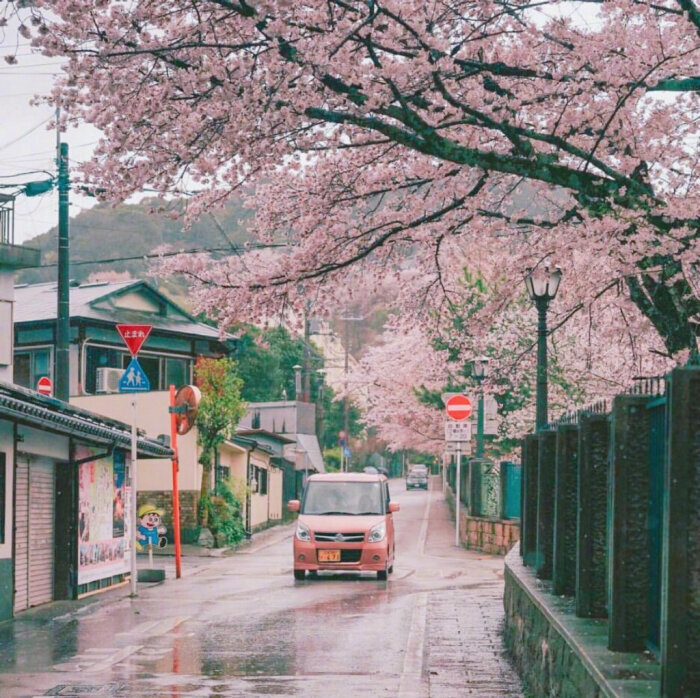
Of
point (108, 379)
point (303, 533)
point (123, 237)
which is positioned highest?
point (123, 237)

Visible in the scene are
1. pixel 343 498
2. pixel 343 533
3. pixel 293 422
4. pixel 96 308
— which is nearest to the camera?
pixel 343 533

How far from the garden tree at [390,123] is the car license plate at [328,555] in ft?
26.7

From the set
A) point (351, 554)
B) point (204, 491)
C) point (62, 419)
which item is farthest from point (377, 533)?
point (204, 491)

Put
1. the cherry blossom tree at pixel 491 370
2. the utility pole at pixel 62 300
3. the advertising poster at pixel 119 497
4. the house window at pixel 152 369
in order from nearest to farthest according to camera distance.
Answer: the advertising poster at pixel 119 497
the utility pole at pixel 62 300
the cherry blossom tree at pixel 491 370
the house window at pixel 152 369

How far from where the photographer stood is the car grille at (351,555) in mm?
22750

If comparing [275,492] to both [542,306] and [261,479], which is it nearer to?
[261,479]

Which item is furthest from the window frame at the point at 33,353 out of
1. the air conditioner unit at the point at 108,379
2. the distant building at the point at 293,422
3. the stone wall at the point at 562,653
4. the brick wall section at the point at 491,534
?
the distant building at the point at 293,422

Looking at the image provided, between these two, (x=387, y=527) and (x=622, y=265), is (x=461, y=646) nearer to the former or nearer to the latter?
(x=622, y=265)

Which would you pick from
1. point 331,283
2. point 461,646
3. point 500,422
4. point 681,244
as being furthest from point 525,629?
point 500,422

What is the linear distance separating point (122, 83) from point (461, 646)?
709 centimetres

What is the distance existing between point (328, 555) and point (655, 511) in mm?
16363

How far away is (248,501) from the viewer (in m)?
40.0

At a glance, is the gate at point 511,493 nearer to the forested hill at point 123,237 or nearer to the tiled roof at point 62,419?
the tiled roof at point 62,419

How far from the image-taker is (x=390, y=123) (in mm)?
12250
